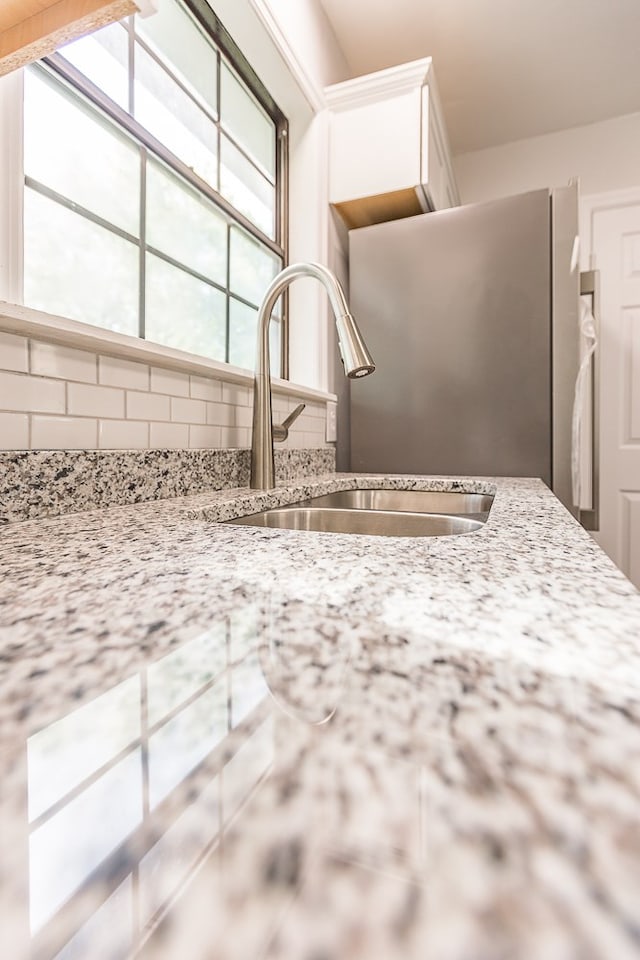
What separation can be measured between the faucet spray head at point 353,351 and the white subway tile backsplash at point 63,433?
41 cm

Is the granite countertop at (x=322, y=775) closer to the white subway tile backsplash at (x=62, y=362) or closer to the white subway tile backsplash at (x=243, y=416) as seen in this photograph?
the white subway tile backsplash at (x=62, y=362)

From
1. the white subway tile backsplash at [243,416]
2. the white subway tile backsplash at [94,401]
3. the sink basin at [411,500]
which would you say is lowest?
the sink basin at [411,500]

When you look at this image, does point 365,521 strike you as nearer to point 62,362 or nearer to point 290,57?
point 62,362

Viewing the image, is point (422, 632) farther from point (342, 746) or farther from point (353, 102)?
point (353, 102)

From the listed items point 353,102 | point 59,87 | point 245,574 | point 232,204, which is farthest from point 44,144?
point 353,102

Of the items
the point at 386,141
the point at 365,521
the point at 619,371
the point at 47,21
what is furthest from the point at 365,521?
the point at 619,371

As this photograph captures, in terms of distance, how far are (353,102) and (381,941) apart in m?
2.23

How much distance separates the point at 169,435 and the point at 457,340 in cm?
114

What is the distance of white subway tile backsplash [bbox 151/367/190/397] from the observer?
2.92 ft

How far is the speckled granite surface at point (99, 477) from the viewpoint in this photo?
0.60m

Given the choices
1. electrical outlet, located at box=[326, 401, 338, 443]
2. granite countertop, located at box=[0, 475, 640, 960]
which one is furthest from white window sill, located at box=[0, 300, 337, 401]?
electrical outlet, located at box=[326, 401, 338, 443]

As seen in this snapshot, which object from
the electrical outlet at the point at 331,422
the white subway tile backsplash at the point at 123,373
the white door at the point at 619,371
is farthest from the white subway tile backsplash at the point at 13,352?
the white door at the point at 619,371

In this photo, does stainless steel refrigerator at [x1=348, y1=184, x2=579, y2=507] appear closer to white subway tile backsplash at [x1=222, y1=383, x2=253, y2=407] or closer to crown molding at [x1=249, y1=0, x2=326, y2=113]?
crown molding at [x1=249, y1=0, x2=326, y2=113]

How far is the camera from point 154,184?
122 cm
